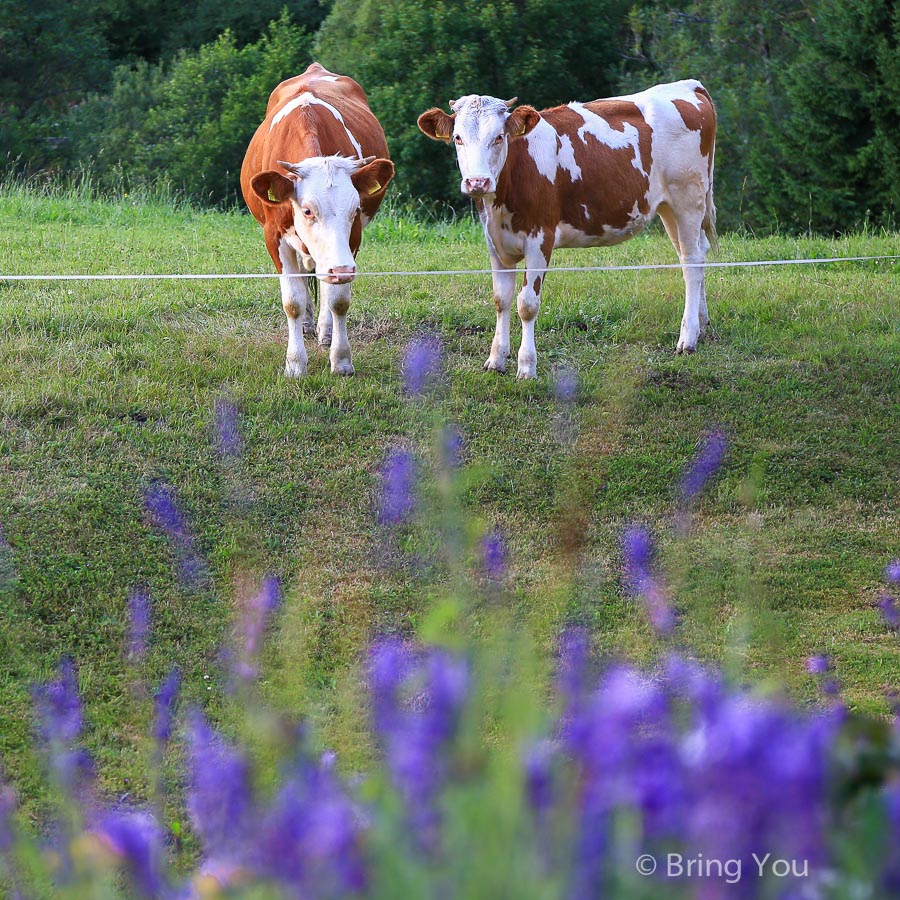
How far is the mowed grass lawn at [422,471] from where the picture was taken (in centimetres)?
552

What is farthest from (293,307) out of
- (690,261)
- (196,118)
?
(196,118)

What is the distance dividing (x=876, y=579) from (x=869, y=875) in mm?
5097

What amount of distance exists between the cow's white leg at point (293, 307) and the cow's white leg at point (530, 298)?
1.39m

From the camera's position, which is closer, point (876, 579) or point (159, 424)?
point (876, 579)

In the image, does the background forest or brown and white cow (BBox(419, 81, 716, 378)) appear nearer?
brown and white cow (BBox(419, 81, 716, 378))

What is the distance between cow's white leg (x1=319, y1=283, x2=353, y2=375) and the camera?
8.02 m

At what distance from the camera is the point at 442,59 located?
27.7m

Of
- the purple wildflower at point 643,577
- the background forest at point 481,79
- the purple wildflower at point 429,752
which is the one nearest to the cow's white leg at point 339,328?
the purple wildflower at point 643,577

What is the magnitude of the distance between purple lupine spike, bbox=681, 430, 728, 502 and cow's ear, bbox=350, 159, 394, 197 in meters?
2.44

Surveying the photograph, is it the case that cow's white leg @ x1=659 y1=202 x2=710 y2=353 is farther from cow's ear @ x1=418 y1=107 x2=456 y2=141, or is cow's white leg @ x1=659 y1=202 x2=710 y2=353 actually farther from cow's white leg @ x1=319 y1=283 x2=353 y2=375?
cow's white leg @ x1=319 y1=283 x2=353 y2=375

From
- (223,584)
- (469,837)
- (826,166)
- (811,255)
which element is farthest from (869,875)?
(826,166)

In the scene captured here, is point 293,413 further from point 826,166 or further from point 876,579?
point 826,166

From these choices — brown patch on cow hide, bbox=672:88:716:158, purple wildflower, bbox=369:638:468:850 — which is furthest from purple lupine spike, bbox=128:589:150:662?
brown patch on cow hide, bbox=672:88:716:158

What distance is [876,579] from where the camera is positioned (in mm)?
6348
